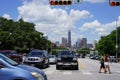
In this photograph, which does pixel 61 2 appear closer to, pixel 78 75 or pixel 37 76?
pixel 78 75

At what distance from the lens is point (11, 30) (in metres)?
109

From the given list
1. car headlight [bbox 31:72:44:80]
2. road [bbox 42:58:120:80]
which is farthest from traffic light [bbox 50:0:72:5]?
car headlight [bbox 31:72:44:80]

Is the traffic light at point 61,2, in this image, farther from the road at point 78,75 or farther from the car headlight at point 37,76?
the car headlight at point 37,76

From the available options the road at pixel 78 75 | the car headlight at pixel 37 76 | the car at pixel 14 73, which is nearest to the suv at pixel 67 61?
the road at pixel 78 75

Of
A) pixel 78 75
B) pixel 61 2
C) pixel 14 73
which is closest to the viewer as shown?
pixel 14 73

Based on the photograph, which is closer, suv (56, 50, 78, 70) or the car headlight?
the car headlight

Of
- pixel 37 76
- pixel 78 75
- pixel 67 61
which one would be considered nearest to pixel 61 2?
pixel 78 75

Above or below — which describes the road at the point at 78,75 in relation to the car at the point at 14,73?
below

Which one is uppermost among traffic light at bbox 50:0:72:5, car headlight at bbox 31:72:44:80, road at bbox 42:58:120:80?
traffic light at bbox 50:0:72:5

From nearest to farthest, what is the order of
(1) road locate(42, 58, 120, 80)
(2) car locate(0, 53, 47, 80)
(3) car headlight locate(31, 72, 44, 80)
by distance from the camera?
1. (2) car locate(0, 53, 47, 80)
2. (3) car headlight locate(31, 72, 44, 80)
3. (1) road locate(42, 58, 120, 80)

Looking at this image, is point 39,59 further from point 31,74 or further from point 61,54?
point 31,74

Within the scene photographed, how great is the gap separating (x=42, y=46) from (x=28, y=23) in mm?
10322

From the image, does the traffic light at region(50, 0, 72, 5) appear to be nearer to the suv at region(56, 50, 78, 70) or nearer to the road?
the road

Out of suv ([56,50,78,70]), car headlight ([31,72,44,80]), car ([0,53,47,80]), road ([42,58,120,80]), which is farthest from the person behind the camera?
suv ([56,50,78,70])
